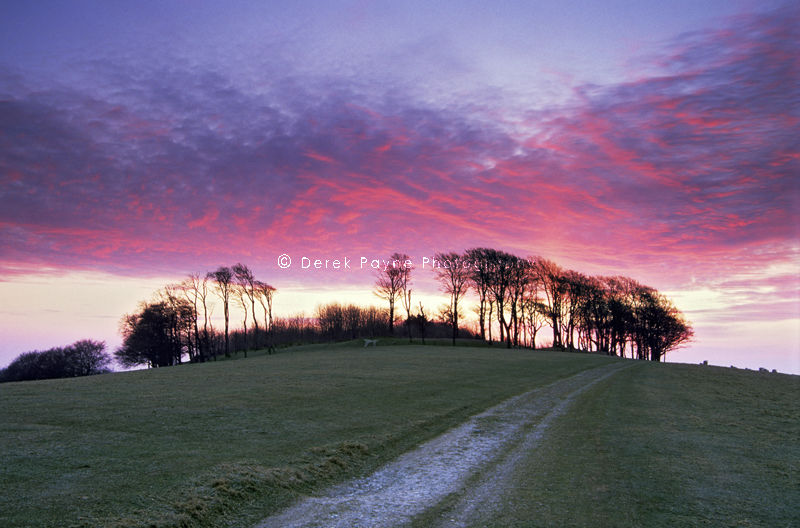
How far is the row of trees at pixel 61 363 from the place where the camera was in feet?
328

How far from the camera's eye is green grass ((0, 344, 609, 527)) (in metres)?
9.68

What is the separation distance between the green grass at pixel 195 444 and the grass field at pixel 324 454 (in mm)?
51

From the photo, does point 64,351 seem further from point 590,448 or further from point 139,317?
point 590,448

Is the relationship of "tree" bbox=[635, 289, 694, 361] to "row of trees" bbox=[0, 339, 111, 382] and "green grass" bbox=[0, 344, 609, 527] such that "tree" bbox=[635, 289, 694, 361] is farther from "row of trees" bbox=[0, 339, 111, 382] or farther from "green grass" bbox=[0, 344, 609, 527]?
"row of trees" bbox=[0, 339, 111, 382]

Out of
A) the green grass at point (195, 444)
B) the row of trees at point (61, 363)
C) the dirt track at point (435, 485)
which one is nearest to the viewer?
the dirt track at point (435, 485)

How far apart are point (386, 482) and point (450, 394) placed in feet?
51.2

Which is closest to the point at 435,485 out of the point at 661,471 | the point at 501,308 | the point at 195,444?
the point at 661,471

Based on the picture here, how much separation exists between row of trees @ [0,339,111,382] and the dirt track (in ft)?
350

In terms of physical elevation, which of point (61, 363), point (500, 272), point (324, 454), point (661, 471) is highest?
point (500, 272)

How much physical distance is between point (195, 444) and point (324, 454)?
4.23 meters

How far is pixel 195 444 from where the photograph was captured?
14.5 metres

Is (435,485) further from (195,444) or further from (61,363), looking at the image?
(61,363)

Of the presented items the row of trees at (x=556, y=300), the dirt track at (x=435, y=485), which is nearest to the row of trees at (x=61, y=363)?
the row of trees at (x=556, y=300)

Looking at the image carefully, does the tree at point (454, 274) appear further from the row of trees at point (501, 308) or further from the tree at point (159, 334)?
the tree at point (159, 334)
